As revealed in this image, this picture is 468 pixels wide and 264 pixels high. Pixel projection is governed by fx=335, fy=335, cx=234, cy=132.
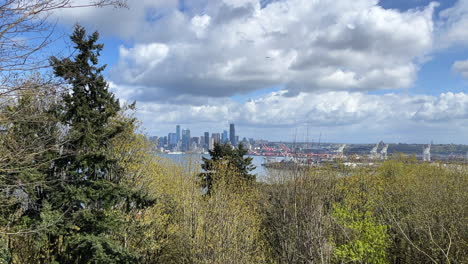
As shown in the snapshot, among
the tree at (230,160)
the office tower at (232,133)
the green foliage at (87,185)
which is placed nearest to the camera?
the green foliage at (87,185)

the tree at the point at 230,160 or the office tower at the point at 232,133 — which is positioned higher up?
the office tower at the point at 232,133

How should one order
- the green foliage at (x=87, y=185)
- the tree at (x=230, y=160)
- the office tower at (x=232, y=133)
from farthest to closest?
the office tower at (x=232, y=133) → the tree at (x=230, y=160) → the green foliage at (x=87, y=185)

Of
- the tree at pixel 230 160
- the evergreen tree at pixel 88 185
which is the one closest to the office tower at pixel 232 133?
the tree at pixel 230 160

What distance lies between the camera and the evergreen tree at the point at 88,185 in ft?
44.8

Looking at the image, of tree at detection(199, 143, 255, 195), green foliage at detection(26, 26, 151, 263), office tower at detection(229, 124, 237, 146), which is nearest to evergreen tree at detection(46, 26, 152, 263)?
green foliage at detection(26, 26, 151, 263)

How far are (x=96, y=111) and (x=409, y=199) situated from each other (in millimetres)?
16049

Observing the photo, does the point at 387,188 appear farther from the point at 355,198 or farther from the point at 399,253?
the point at 399,253

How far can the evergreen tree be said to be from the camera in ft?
44.8

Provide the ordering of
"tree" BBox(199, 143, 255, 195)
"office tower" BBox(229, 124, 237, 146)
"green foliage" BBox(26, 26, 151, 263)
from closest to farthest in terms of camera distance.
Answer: "green foliage" BBox(26, 26, 151, 263) → "tree" BBox(199, 143, 255, 195) → "office tower" BBox(229, 124, 237, 146)

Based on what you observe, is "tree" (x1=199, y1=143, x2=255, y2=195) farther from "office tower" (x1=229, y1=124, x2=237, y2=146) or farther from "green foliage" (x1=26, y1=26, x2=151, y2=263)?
"office tower" (x1=229, y1=124, x2=237, y2=146)

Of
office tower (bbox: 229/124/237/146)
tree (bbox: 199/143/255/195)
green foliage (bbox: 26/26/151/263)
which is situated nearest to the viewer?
green foliage (bbox: 26/26/151/263)

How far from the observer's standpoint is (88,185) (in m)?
14.5

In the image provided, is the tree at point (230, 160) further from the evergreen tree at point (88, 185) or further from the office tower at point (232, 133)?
the office tower at point (232, 133)

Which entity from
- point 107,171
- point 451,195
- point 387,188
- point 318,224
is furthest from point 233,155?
point 318,224
